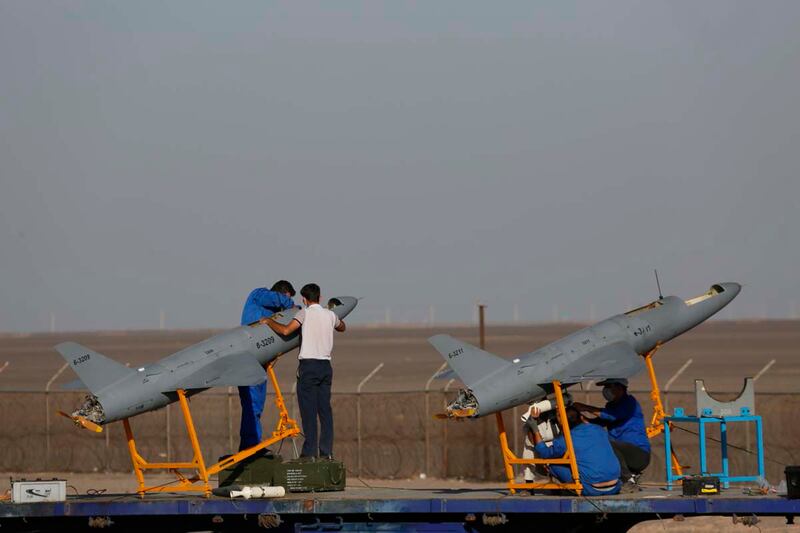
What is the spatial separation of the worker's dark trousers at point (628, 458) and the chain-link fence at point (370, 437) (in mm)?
10186

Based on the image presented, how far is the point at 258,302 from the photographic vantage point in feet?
54.2

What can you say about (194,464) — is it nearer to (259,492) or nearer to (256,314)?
(259,492)

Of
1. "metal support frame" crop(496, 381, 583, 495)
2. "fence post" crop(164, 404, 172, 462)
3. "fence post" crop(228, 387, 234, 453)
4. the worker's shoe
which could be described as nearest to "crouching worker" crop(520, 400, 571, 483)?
"metal support frame" crop(496, 381, 583, 495)

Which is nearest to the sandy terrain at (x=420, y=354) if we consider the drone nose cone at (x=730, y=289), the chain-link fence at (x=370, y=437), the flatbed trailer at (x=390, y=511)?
the chain-link fence at (x=370, y=437)

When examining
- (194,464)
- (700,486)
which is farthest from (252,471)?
(700,486)

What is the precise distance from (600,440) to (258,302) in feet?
14.6

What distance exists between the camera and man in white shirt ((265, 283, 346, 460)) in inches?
607

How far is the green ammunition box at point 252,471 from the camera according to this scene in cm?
1524

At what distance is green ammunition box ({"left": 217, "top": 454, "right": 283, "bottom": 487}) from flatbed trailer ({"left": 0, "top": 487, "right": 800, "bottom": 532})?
0.64m

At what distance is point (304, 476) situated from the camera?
1503 cm

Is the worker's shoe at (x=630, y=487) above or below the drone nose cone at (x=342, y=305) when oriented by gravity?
below

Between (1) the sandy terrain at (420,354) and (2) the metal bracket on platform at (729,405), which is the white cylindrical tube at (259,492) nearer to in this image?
(2) the metal bracket on platform at (729,405)

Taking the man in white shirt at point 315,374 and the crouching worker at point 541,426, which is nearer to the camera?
the crouching worker at point 541,426

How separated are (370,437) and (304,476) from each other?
13132 mm
